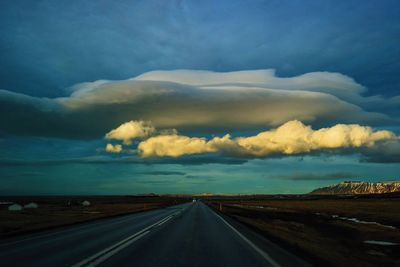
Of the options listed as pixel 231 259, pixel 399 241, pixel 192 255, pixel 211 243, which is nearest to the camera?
pixel 231 259

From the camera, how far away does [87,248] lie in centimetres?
1554

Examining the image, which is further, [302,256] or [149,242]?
[149,242]

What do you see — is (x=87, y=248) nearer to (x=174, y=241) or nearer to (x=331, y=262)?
(x=174, y=241)

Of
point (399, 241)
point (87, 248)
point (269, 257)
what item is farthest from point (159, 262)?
point (399, 241)

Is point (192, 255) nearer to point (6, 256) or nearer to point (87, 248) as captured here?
point (87, 248)

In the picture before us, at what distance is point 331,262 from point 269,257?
1.83 meters

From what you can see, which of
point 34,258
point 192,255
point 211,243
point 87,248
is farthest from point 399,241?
point 34,258

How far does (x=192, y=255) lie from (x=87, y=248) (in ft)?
14.2

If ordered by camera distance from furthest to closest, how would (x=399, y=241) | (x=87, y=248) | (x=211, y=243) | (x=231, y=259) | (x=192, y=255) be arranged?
(x=399, y=241) → (x=211, y=243) → (x=87, y=248) → (x=192, y=255) → (x=231, y=259)

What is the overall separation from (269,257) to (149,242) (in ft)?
20.0

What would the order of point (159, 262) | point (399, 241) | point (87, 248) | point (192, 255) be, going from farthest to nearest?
point (399, 241)
point (87, 248)
point (192, 255)
point (159, 262)

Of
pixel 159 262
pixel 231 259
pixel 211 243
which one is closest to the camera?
pixel 159 262

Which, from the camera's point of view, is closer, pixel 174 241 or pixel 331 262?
pixel 331 262

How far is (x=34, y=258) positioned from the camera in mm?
12750
